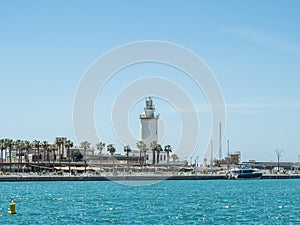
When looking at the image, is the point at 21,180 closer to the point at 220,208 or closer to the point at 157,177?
the point at 157,177

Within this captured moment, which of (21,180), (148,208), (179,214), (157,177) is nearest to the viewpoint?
(179,214)

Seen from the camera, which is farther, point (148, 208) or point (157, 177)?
point (157, 177)

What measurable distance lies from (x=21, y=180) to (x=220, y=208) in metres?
98.0

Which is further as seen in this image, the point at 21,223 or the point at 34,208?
the point at 34,208

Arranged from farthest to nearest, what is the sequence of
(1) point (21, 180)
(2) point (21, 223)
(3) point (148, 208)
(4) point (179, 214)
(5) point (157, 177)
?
(5) point (157, 177) → (1) point (21, 180) → (3) point (148, 208) → (4) point (179, 214) → (2) point (21, 223)

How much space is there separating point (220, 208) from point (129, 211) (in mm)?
11343

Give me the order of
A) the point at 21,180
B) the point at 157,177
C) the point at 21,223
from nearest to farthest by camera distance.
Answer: the point at 21,223 → the point at 21,180 → the point at 157,177

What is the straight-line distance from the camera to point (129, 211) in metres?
75.8

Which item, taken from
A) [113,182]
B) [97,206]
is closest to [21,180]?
[113,182]

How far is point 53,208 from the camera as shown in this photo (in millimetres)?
81250

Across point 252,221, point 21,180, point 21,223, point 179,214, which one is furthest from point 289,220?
point 21,180

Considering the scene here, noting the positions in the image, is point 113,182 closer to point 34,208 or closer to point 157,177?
point 157,177

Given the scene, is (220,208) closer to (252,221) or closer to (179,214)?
(179,214)

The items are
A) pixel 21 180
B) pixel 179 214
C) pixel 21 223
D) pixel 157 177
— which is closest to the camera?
pixel 21 223
